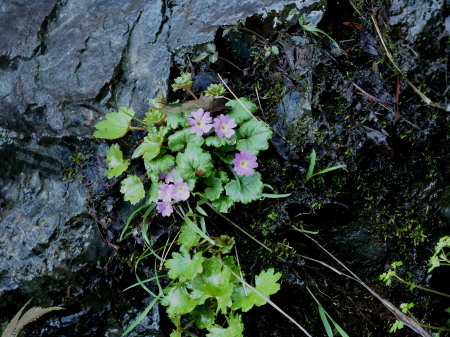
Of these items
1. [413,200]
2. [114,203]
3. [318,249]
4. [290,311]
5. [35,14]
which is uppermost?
[35,14]

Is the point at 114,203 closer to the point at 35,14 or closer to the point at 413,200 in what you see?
the point at 35,14

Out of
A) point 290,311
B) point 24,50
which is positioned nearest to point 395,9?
point 290,311

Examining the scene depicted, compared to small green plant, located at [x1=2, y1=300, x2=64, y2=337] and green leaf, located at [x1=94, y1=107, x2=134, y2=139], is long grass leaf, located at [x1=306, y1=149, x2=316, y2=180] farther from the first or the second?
small green plant, located at [x1=2, y1=300, x2=64, y2=337]

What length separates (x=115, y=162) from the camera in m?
2.56

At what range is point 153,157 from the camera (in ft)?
7.94

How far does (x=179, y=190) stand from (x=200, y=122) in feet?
1.30

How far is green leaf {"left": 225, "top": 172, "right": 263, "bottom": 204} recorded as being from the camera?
7.70 feet

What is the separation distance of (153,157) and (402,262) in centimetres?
158

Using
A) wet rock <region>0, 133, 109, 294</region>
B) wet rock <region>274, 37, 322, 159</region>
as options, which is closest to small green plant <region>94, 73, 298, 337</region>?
wet rock <region>274, 37, 322, 159</region>

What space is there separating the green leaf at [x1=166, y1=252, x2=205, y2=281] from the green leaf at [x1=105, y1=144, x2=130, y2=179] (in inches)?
24.1

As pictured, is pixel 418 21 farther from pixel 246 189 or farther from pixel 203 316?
pixel 203 316

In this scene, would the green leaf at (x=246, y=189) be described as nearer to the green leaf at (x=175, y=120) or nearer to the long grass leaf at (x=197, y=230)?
the long grass leaf at (x=197, y=230)

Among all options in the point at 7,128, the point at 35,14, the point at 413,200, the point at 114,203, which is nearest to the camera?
the point at 413,200

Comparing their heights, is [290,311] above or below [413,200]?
below
